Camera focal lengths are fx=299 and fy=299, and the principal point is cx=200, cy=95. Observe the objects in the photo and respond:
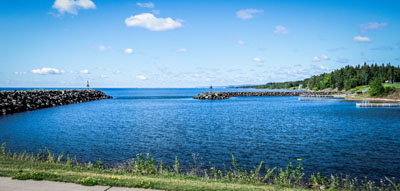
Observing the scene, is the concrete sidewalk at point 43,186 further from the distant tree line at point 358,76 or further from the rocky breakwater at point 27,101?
the distant tree line at point 358,76

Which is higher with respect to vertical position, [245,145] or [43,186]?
[43,186]

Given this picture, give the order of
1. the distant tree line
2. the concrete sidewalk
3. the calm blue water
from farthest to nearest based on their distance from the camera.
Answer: the distant tree line
the calm blue water
the concrete sidewalk

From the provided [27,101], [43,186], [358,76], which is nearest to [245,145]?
[43,186]

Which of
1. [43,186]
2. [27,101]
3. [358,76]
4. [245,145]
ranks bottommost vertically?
[245,145]

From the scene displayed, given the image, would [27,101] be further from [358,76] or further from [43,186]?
[358,76]

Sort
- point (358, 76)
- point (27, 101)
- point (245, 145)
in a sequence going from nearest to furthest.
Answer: point (245, 145)
point (27, 101)
point (358, 76)

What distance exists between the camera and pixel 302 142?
2547cm

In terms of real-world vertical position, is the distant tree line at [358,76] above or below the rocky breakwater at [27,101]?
above

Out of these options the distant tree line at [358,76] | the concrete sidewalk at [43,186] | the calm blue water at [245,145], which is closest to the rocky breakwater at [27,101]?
the calm blue water at [245,145]

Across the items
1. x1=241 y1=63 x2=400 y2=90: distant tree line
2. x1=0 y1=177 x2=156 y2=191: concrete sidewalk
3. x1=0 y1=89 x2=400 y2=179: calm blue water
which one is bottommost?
x1=0 y1=89 x2=400 y2=179: calm blue water

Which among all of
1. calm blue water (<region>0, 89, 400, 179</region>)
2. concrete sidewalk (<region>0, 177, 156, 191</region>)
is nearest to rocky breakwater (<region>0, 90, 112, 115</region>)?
calm blue water (<region>0, 89, 400, 179</region>)

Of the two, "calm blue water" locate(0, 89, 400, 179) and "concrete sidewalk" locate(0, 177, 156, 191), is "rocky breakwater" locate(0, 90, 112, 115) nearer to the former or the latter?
"calm blue water" locate(0, 89, 400, 179)

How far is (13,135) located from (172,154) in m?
17.4

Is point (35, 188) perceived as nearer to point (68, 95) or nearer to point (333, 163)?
point (333, 163)
